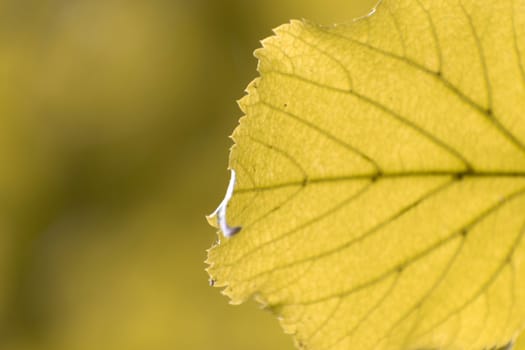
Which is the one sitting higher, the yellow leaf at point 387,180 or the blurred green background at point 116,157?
the blurred green background at point 116,157

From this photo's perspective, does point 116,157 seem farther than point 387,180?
Yes

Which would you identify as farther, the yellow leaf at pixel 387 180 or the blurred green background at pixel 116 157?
the blurred green background at pixel 116 157

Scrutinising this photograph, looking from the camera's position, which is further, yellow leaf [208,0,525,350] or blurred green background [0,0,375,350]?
blurred green background [0,0,375,350]

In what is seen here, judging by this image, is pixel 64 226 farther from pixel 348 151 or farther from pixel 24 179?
pixel 348 151

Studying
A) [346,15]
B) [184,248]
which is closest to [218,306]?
[184,248]
